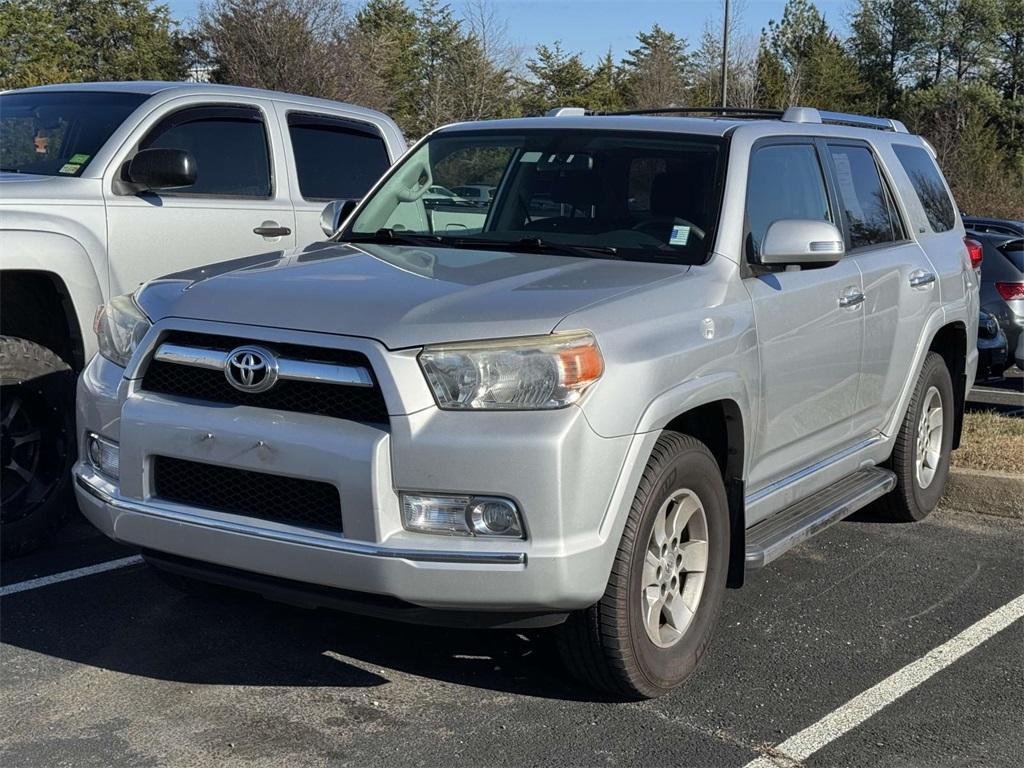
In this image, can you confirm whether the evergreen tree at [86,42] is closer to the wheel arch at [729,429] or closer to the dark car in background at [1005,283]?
the dark car in background at [1005,283]

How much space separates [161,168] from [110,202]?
0.28 meters

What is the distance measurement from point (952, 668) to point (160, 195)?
13.6 ft

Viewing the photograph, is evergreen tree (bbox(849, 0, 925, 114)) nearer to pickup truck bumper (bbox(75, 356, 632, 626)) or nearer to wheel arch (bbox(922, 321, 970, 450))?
wheel arch (bbox(922, 321, 970, 450))

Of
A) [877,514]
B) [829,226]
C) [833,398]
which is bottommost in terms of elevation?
Answer: [877,514]

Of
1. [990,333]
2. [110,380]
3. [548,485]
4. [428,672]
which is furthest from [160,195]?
[990,333]

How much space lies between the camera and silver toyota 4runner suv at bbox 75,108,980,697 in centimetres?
349

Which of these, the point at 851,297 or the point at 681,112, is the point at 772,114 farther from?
the point at 851,297

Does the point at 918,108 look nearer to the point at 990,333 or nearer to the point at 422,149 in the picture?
the point at 990,333

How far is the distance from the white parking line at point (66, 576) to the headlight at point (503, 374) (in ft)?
7.95

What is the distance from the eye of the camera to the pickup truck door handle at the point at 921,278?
5.86 meters

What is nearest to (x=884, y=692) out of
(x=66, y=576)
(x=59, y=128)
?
(x=66, y=576)

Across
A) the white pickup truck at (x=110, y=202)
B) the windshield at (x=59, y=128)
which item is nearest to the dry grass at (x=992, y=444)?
the white pickup truck at (x=110, y=202)

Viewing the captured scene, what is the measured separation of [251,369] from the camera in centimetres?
367

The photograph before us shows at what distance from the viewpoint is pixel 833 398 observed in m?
5.09
